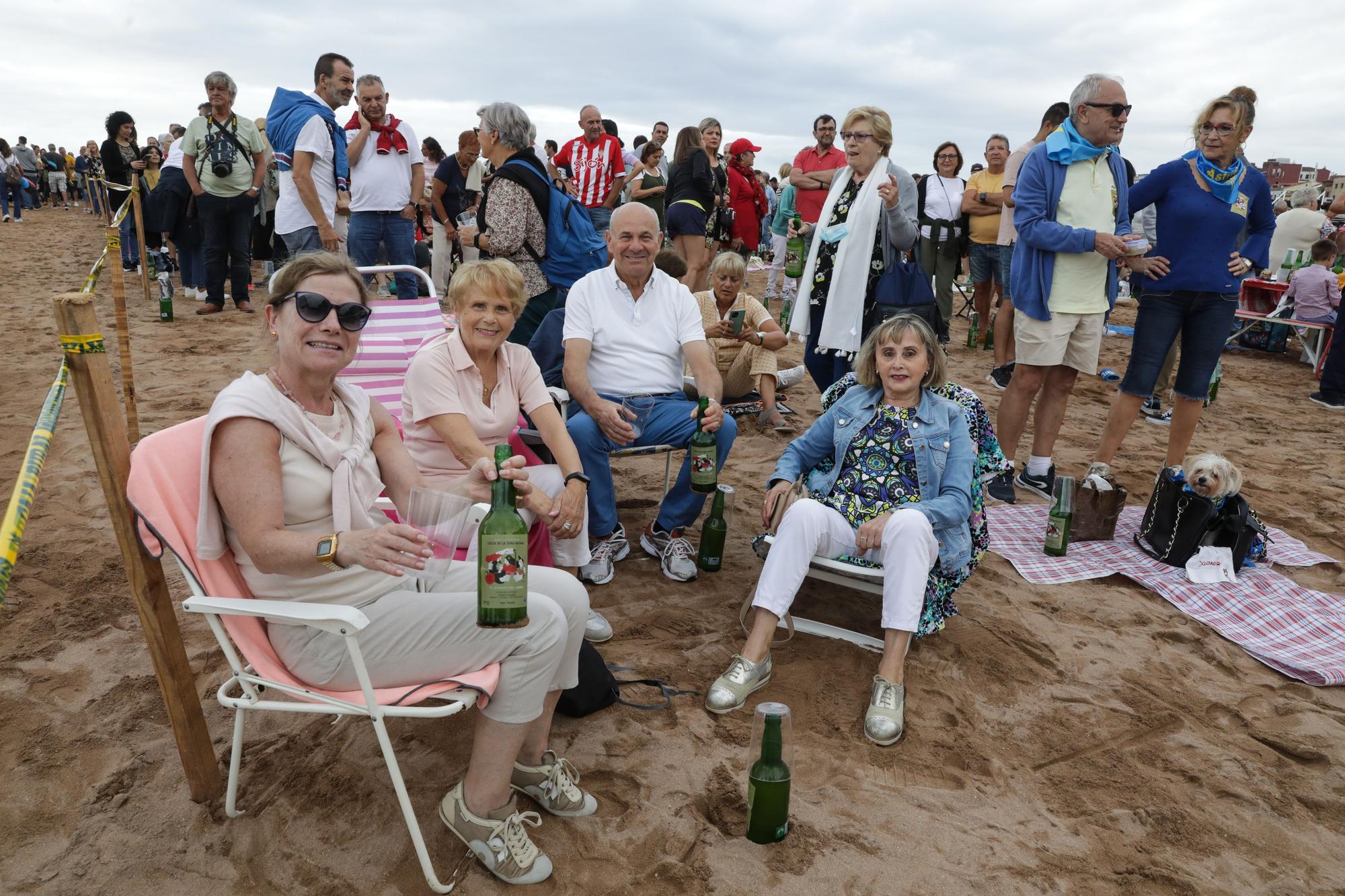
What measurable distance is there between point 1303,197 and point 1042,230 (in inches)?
299

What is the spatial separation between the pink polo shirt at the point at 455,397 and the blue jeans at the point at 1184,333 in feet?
→ 11.4

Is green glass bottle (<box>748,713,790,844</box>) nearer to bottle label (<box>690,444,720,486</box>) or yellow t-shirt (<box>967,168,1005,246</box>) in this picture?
bottle label (<box>690,444,720,486</box>)

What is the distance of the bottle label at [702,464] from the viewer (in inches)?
146

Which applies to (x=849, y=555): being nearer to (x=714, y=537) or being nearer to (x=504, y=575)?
(x=714, y=537)

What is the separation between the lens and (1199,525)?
411 cm

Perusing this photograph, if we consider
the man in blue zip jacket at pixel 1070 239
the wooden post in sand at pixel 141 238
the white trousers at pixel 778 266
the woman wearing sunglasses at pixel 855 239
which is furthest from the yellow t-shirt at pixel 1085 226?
the wooden post in sand at pixel 141 238

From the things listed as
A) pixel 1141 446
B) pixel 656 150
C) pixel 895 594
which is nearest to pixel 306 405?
pixel 895 594

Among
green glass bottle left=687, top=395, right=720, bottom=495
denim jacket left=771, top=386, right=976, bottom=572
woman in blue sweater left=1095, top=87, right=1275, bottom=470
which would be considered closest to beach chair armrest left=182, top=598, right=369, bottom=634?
denim jacket left=771, top=386, right=976, bottom=572

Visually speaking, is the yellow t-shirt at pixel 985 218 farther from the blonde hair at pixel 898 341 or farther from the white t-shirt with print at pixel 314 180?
the white t-shirt with print at pixel 314 180

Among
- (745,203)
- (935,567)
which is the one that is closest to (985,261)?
(745,203)

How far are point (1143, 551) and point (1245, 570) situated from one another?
445 millimetres

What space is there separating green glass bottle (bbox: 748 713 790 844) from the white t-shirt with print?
16.6 feet

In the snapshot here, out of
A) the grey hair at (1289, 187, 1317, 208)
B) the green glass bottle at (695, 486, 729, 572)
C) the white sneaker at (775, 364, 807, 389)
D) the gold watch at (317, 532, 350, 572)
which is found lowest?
the green glass bottle at (695, 486, 729, 572)

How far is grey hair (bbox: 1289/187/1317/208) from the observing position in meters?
9.77
